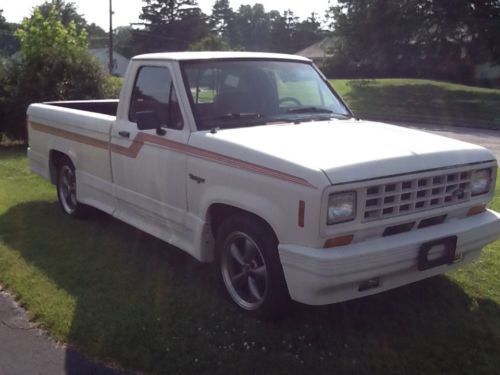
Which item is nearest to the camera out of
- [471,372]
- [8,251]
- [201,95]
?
[471,372]

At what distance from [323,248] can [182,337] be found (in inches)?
46.9

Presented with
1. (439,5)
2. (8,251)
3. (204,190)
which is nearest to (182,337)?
(204,190)

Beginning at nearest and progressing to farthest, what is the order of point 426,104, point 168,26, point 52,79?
1. point 52,79
2. point 426,104
3. point 168,26

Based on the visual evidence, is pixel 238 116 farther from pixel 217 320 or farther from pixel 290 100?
pixel 217 320

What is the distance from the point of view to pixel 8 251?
5.90 metres

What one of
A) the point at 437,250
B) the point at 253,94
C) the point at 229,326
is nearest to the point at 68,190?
the point at 253,94

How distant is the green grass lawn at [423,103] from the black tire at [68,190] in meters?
19.1

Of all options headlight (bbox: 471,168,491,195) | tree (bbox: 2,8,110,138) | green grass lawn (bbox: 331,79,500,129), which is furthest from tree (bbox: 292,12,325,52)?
headlight (bbox: 471,168,491,195)

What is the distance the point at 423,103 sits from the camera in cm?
2858

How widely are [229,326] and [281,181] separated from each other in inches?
46.6

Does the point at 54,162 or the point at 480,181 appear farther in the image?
the point at 54,162

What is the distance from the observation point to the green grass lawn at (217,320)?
12.4 ft

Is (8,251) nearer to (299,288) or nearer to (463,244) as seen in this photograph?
(299,288)

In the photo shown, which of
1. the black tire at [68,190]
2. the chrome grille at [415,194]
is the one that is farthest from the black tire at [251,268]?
the black tire at [68,190]
